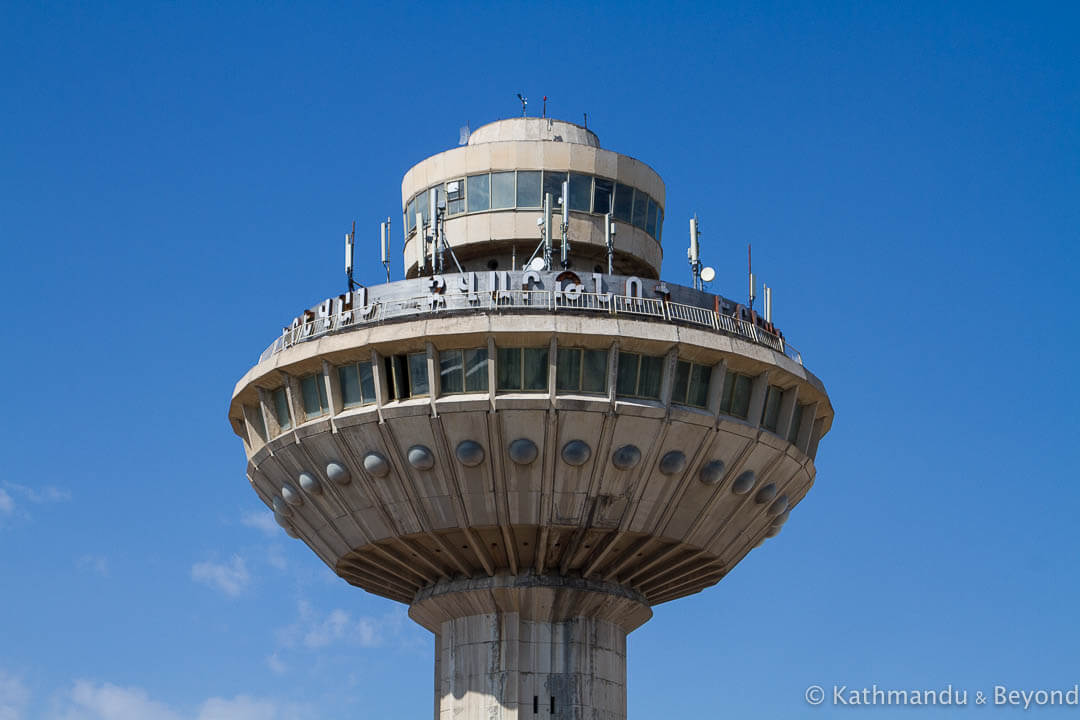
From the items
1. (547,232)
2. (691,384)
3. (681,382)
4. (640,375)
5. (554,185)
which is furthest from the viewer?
(554,185)

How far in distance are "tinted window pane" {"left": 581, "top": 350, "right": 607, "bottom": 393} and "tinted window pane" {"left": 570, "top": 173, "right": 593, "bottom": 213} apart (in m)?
9.61

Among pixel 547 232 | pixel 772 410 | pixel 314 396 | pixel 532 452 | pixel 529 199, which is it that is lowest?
pixel 532 452

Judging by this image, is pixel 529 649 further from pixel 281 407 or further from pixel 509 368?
pixel 281 407

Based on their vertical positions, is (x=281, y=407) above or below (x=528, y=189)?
below

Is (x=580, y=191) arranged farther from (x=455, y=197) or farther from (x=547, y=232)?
(x=455, y=197)

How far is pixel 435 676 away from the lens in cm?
5656

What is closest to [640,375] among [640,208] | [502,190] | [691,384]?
[691,384]

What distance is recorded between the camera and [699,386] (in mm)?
52031

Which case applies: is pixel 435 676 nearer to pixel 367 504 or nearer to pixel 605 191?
pixel 367 504

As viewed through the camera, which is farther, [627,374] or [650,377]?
[650,377]

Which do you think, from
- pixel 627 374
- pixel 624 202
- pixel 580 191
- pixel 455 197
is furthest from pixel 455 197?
pixel 627 374

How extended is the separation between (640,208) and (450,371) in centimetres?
1274

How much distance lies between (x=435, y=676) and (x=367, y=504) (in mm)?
6947

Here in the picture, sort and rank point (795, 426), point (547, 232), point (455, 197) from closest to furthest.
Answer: point (795, 426), point (547, 232), point (455, 197)
